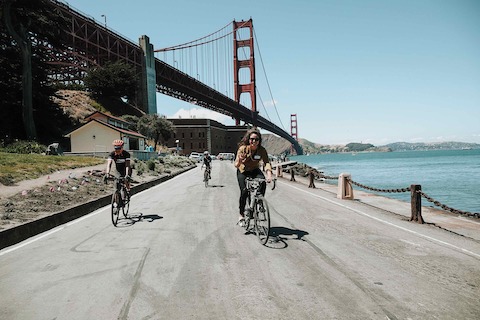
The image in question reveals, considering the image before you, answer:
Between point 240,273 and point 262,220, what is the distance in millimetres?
1811

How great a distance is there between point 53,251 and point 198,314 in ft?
13.1

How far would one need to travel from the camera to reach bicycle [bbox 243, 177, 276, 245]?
6.16 m

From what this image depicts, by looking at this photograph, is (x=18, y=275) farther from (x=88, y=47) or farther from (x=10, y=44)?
(x=88, y=47)

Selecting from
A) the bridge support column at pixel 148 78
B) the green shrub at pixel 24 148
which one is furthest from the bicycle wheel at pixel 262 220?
the bridge support column at pixel 148 78

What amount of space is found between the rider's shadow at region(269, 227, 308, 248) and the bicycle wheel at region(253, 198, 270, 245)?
196mm

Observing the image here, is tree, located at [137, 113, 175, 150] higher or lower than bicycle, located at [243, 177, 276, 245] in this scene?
higher

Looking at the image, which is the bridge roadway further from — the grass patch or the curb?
the grass patch

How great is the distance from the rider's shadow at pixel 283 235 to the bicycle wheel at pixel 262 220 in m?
0.20

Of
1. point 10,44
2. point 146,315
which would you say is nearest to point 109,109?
point 10,44

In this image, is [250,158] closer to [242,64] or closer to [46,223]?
[46,223]

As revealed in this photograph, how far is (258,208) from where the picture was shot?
Answer: 6480 mm

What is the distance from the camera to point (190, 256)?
550 centimetres

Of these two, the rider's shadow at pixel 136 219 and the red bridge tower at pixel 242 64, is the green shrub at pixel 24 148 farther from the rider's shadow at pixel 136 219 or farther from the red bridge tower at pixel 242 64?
the red bridge tower at pixel 242 64

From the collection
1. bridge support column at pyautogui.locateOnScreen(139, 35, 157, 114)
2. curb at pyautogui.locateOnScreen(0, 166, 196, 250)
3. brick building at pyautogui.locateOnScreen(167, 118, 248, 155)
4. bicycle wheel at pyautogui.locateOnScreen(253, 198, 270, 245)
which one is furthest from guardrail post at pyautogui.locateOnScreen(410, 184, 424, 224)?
brick building at pyautogui.locateOnScreen(167, 118, 248, 155)
